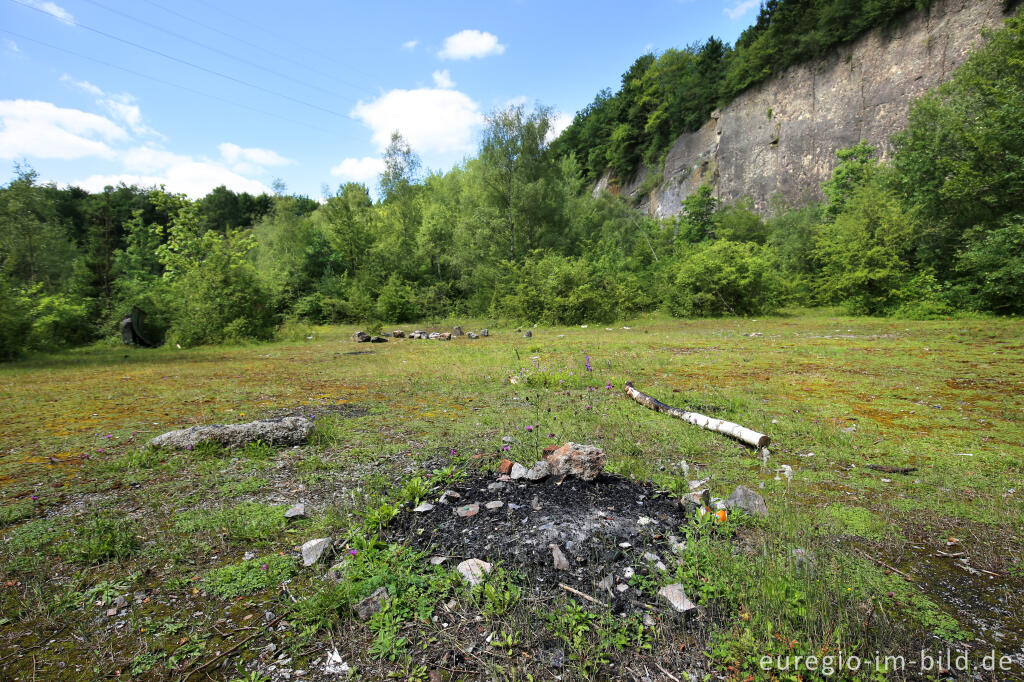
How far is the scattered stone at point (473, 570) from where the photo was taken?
6.98 ft

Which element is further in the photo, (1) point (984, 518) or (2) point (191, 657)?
(1) point (984, 518)

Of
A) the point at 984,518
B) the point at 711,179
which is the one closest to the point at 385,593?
the point at 984,518

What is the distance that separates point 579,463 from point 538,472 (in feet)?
1.00

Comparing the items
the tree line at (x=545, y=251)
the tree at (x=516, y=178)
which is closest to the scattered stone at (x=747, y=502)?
the tree line at (x=545, y=251)

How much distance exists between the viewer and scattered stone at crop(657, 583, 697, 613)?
1.92 meters

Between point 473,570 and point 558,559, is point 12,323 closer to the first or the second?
point 473,570

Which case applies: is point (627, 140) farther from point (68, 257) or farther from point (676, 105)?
point (68, 257)

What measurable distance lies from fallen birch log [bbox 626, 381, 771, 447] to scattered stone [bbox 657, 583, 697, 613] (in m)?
2.27

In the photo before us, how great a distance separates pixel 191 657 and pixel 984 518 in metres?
4.33

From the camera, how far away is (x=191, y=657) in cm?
178

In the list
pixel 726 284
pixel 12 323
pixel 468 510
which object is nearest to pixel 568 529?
pixel 468 510

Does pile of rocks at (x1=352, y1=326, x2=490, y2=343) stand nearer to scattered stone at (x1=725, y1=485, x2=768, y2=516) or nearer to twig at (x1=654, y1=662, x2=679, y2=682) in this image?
scattered stone at (x1=725, y1=485, x2=768, y2=516)

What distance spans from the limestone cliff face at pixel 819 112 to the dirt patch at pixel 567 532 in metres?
34.4

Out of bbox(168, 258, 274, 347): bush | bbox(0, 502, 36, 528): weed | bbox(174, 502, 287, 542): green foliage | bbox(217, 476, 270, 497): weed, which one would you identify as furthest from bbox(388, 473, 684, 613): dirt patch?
bbox(168, 258, 274, 347): bush
